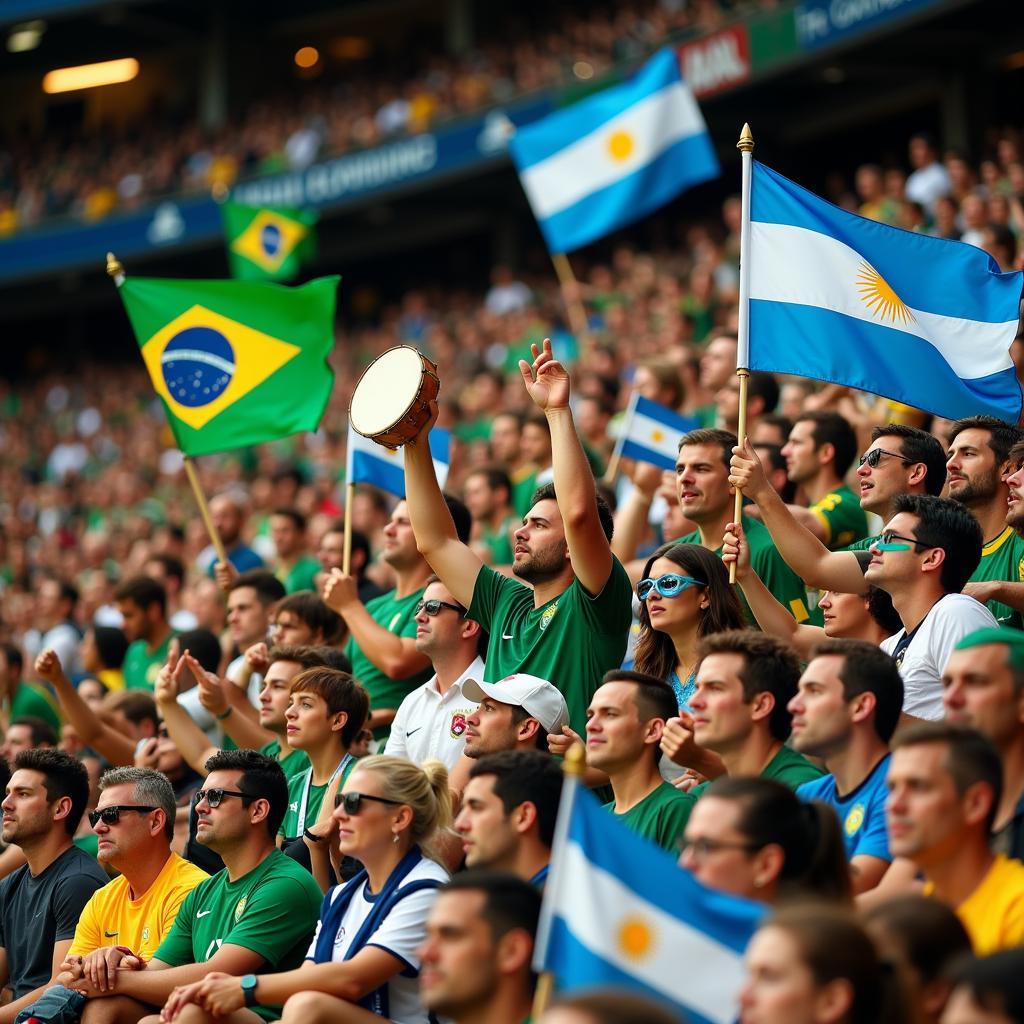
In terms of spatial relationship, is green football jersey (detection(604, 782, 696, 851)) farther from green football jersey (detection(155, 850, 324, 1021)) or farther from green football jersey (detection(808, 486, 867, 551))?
green football jersey (detection(808, 486, 867, 551))

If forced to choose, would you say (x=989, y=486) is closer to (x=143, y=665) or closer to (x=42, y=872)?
(x=42, y=872)

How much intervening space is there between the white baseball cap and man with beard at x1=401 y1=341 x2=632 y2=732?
31cm

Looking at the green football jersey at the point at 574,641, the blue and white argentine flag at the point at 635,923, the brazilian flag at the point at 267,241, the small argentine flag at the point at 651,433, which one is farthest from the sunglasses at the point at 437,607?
the brazilian flag at the point at 267,241

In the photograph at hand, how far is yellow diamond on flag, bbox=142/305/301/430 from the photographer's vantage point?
8.98 meters

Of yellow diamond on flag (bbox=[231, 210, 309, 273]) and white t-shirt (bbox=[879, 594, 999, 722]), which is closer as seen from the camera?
white t-shirt (bbox=[879, 594, 999, 722])

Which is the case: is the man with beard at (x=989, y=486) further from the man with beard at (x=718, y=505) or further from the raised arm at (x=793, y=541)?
the man with beard at (x=718, y=505)

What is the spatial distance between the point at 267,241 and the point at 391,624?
20.4 feet

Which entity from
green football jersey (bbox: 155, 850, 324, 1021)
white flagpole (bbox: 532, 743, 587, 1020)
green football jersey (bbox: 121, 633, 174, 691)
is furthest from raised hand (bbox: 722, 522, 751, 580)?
green football jersey (bbox: 121, 633, 174, 691)

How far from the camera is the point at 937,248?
7.08 meters

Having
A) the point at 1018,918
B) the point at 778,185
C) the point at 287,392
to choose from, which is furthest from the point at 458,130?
the point at 1018,918

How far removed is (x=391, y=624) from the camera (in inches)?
317

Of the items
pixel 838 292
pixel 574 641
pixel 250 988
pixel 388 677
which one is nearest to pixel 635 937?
pixel 250 988

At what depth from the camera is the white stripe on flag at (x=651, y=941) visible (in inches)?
149

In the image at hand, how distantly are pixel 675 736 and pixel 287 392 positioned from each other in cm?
446
